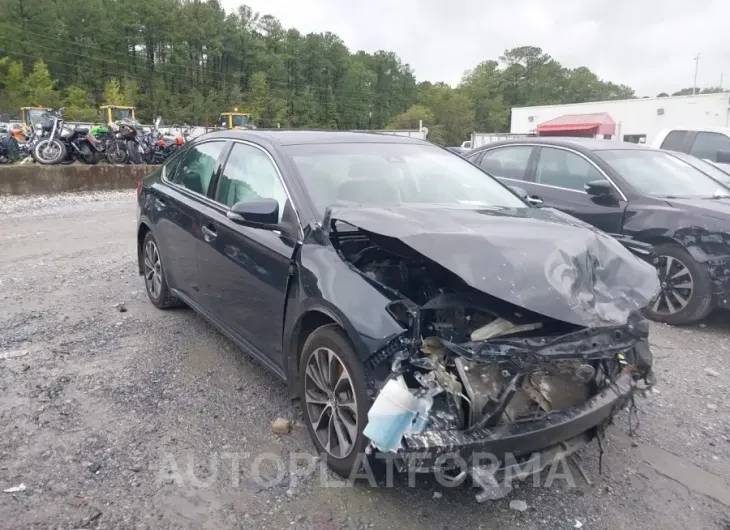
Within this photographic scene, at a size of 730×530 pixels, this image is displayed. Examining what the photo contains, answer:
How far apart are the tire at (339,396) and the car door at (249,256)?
0.34 m

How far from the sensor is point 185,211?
4.34 meters

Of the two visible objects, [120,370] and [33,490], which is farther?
[120,370]

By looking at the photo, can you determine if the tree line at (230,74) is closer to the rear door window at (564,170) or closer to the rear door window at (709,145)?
the rear door window at (709,145)

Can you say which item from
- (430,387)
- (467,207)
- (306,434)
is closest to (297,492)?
(306,434)

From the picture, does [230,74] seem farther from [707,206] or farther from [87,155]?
[707,206]

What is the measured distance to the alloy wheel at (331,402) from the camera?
267cm

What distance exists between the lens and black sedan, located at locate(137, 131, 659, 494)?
2318mm

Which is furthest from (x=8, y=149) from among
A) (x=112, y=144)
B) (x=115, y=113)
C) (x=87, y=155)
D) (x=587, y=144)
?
(x=115, y=113)

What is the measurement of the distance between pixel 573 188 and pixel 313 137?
3302 millimetres

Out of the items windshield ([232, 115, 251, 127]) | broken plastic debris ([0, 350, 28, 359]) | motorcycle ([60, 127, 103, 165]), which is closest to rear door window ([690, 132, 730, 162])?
broken plastic debris ([0, 350, 28, 359])

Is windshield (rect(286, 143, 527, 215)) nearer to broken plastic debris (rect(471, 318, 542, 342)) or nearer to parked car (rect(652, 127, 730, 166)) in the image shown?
broken plastic debris (rect(471, 318, 542, 342))

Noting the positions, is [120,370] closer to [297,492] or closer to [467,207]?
[297,492]

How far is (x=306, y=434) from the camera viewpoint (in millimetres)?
3209

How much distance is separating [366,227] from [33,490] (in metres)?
1.99
